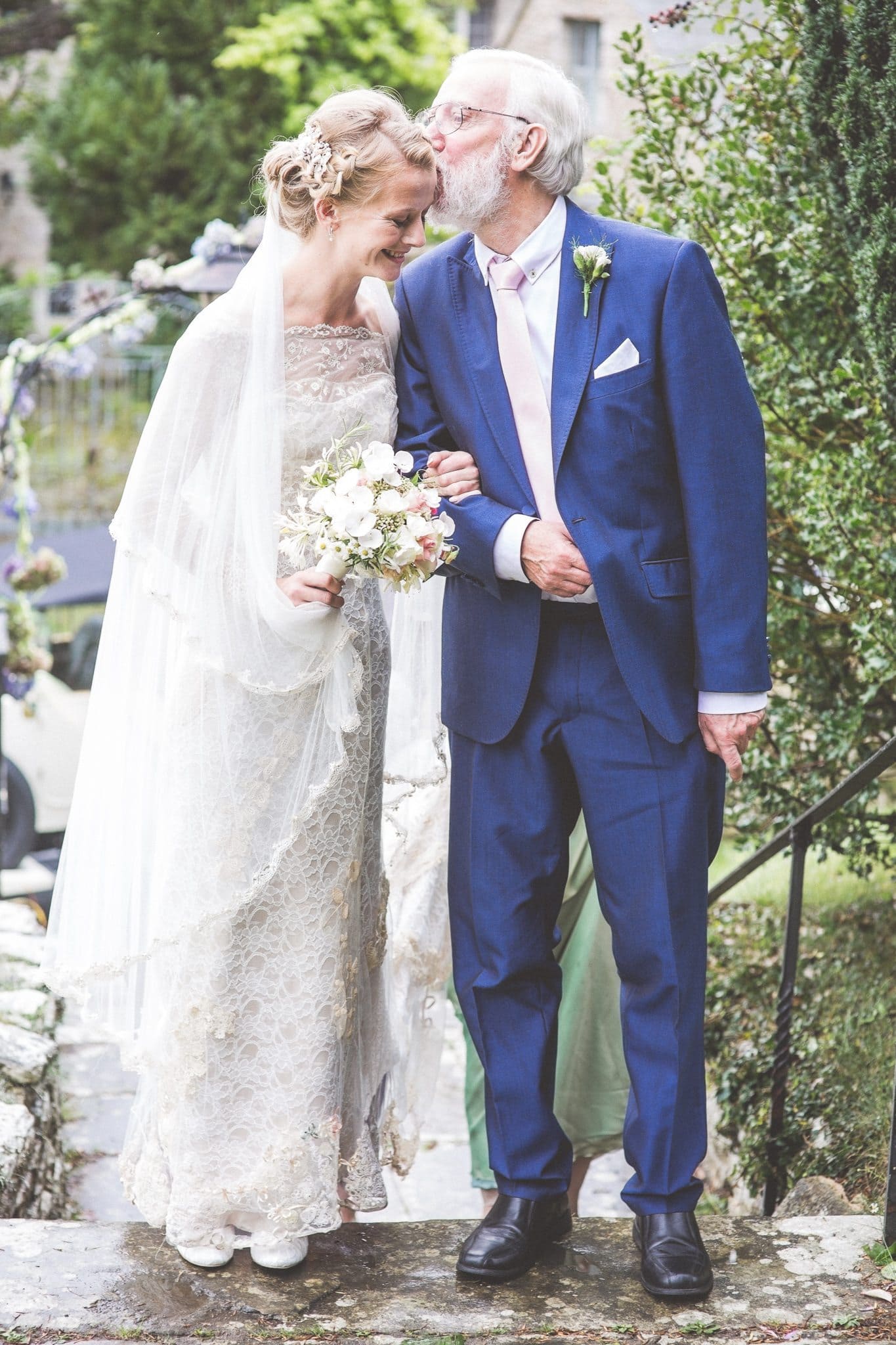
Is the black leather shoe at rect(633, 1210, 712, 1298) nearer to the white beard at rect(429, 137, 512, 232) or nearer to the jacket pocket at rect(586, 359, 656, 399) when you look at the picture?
the jacket pocket at rect(586, 359, 656, 399)

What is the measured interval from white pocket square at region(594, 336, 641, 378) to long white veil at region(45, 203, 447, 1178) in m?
0.59

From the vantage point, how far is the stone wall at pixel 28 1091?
3215 mm

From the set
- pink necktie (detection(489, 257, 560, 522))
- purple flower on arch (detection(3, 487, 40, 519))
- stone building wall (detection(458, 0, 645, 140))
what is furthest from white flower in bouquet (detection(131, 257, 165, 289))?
stone building wall (detection(458, 0, 645, 140))

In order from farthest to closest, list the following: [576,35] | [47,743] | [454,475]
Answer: [576,35] → [47,743] → [454,475]

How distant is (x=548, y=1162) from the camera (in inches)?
107

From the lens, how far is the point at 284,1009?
270cm

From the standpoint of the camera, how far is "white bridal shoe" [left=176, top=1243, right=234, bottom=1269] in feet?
8.71

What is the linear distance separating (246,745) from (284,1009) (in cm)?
51

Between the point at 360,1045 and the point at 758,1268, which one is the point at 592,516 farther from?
the point at 758,1268

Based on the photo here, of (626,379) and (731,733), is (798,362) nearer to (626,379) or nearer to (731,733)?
(626,379)

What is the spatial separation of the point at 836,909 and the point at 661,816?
9.87 ft

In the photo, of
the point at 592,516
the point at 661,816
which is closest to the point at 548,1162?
the point at 661,816

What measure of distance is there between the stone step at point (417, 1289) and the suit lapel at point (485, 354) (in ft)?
4.78

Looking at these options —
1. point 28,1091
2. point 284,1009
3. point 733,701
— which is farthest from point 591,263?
point 28,1091
